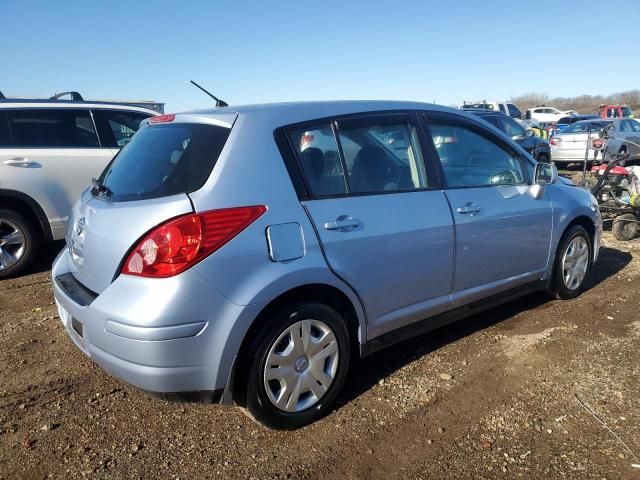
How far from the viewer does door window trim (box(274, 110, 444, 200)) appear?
2.80 m

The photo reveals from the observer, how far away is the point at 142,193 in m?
2.71

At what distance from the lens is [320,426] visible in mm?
2895

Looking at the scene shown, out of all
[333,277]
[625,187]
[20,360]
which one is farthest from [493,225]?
[625,187]

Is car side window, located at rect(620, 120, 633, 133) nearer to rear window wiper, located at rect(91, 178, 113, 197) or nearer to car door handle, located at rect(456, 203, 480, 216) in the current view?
car door handle, located at rect(456, 203, 480, 216)

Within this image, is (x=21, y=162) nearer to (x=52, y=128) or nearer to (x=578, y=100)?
(x=52, y=128)

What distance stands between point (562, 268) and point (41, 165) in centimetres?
517

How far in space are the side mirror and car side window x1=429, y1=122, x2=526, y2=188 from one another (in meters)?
0.10

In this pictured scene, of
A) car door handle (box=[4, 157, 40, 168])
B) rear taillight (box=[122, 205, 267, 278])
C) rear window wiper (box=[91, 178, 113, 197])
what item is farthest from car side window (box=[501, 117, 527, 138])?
rear taillight (box=[122, 205, 267, 278])

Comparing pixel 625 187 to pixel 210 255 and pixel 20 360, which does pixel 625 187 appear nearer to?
pixel 210 255

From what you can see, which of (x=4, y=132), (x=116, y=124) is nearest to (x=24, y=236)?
(x=4, y=132)

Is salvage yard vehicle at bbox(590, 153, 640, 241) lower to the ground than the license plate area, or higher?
lower

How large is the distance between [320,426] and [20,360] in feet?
7.16

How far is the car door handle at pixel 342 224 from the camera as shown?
2.80 m

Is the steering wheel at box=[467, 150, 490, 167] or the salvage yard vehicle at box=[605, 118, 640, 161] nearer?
the steering wheel at box=[467, 150, 490, 167]
